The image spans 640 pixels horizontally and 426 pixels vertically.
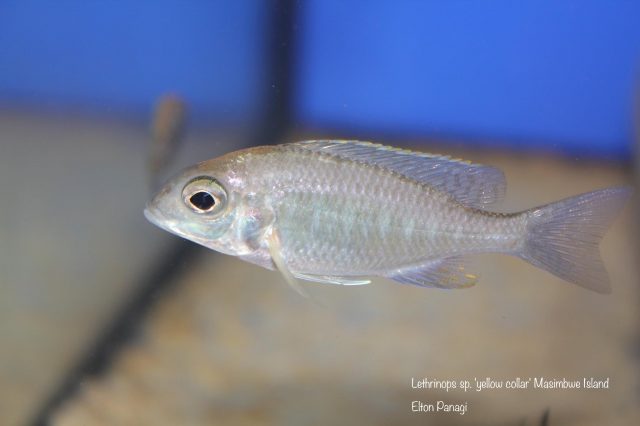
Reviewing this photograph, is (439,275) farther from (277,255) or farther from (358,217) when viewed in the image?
(277,255)

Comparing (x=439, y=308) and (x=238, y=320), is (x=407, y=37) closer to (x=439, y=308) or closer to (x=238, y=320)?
(x=439, y=308)

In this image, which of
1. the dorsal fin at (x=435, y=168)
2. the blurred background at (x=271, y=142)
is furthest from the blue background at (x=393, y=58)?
the dorsal fin at (x=435, y=168)

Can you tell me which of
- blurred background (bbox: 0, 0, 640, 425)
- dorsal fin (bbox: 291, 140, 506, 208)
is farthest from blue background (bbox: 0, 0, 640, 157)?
dorsal fin (bbox: 291, 140, 506, 208)

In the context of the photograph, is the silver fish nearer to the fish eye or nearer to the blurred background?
the fish eye

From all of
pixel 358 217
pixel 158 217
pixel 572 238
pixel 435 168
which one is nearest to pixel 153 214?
pixel 158 217

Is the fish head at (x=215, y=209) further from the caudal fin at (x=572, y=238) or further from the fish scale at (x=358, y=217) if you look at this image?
the caudal fin at (x=572, y=238)

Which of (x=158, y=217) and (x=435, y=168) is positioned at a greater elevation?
(x=435, y=168)
